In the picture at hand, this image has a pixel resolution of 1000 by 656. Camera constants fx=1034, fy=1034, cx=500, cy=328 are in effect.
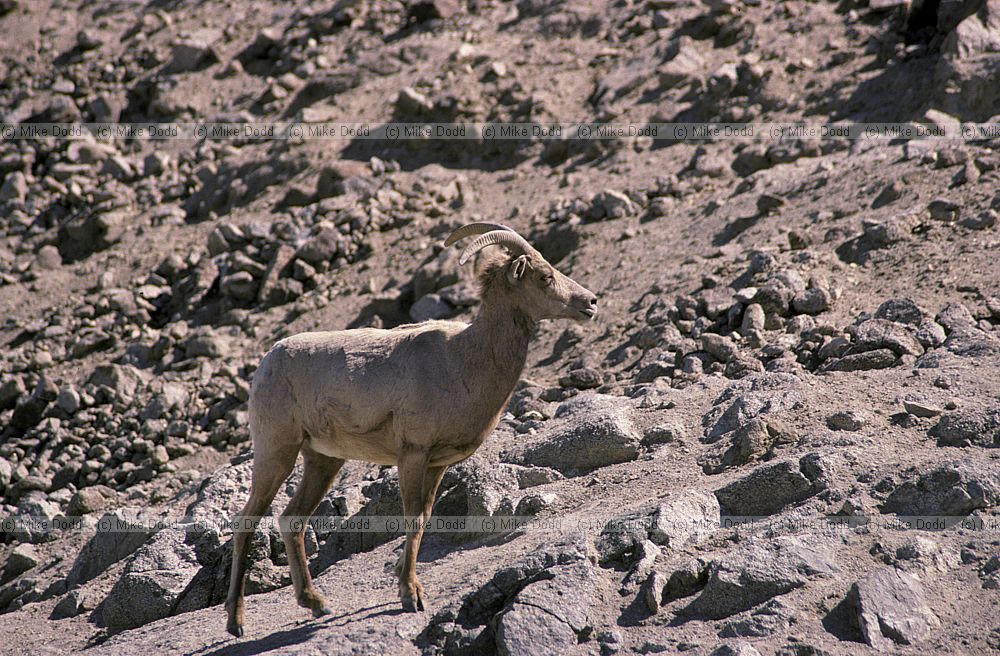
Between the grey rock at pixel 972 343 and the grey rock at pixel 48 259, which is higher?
the grey rock at pixel 972 343

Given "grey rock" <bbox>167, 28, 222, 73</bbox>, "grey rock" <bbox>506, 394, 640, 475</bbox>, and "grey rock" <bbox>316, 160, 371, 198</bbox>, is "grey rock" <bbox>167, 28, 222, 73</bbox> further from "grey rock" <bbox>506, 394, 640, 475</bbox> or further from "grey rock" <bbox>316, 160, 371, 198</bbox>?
"grey rock" <bbox>506, 394, 640, 475</bbox>

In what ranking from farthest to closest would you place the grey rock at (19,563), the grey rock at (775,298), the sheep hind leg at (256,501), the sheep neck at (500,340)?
the grey rock at (19,563) → the grey rock at (775,298) → the sheep hind leg at (256,501) → the sheep neck at (500,340)

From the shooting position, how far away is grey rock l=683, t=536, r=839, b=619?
7113 mm

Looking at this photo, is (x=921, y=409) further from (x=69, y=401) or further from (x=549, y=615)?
(x=69, y=401)

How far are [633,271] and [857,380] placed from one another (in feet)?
19.0

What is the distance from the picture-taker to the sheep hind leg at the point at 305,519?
8578 millimetres

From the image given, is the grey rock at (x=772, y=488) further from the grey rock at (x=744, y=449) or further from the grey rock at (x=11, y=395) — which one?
the grey rock at (x=11, y=395)

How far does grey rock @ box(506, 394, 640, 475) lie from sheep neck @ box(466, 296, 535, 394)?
1.58 metres

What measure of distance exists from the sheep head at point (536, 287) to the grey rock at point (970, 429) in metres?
3.06

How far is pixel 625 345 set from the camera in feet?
44.2

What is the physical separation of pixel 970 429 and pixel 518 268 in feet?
12.9

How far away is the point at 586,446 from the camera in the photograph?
9.91 meters

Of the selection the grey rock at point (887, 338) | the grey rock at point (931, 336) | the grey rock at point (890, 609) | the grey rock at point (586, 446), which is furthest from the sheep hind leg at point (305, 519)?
the grey rock at point (931, 336)

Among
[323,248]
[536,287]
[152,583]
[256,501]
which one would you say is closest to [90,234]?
[323,248]
